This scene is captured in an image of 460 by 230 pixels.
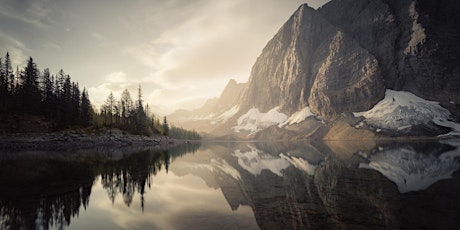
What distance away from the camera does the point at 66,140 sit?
82.0 metres

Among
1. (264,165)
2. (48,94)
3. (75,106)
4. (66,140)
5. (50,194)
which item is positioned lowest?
(264,165)

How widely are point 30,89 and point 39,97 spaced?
4215 millimetres

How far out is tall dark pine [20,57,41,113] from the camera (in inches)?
3580

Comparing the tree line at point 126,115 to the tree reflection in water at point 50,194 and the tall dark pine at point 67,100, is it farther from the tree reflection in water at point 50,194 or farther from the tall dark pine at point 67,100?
the tree reflection in water at point 50,194

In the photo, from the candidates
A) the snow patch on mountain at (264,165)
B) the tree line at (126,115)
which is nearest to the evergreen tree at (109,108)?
the tree line at (126,115)

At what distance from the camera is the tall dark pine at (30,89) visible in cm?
9094

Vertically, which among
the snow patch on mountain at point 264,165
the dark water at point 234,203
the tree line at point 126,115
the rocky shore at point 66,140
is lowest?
the snow patch on mountain at point 264,165

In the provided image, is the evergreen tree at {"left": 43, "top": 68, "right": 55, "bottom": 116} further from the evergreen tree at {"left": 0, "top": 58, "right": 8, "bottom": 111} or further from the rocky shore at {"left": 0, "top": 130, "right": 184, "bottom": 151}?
the rocky shore at {"left": 0, "top": 130, "right": 184, "bottom": 151}

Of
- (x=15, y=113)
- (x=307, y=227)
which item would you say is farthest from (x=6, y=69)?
(x=307, y=227)

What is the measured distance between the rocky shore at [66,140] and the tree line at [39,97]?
817cm

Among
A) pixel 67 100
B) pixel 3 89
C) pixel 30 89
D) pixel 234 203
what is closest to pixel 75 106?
pixel 67 100

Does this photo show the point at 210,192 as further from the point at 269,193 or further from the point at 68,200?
the point at 68,200

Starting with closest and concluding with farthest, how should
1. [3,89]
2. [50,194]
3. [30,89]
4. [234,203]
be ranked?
[234,203] → [50,194] → [3,89] → [30,89]

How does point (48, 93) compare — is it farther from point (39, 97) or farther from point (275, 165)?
point (275, 165)
